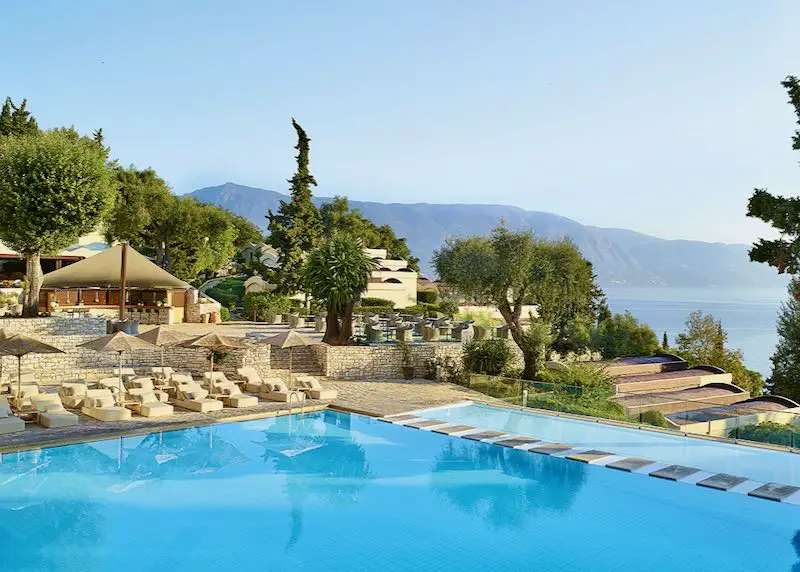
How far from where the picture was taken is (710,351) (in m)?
36.5

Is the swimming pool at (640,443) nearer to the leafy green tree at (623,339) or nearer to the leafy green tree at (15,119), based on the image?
the leafy green tree at (623,339)

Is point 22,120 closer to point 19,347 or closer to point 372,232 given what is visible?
point 19,347

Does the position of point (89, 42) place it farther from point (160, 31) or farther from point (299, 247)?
point (299, 247)

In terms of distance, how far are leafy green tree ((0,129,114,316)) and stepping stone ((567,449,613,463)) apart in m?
17.8

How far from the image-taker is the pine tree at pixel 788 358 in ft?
111

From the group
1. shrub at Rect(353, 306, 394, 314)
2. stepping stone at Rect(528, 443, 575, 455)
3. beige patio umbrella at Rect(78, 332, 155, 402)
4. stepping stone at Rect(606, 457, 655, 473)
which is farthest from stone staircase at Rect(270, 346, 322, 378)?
shrub at Rect(353, 306, 394, 314)

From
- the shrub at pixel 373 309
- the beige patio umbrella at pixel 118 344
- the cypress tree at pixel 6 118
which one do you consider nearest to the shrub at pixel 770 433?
the beige patio umbrella at pixel 118 344

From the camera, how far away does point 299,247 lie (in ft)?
146

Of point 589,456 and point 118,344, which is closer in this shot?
point 589,456

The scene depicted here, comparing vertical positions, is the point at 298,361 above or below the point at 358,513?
above

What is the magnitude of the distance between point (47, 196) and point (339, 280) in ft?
32.9

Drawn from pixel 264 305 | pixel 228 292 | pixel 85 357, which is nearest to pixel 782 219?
pixel 85 357

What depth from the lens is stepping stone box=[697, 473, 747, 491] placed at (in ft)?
41.5

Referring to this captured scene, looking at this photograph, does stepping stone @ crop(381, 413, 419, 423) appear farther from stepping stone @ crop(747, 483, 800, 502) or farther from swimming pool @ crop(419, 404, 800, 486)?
stepping stone @ crop(747, 483, 800, 502)
